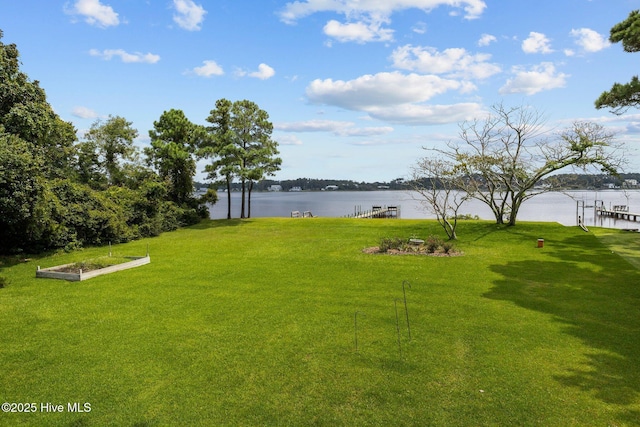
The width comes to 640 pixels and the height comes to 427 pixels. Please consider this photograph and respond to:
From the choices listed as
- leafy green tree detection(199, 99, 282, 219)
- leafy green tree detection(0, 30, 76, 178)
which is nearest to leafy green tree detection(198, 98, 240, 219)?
leafy green tree detection(199, 99, 282, 219)

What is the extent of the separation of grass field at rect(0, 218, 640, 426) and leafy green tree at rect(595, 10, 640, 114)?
6.24m

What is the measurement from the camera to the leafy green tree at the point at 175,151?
30500 mm

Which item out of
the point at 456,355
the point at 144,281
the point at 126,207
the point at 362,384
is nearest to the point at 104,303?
the point at 144,281

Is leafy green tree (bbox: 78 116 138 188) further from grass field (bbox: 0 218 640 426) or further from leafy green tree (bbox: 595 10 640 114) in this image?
leafy green tree (bbox: 595 10 640 114)

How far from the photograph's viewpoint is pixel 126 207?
2439 cm

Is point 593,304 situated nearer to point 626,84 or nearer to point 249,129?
point 626,84

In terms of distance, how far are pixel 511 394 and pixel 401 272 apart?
334 inches

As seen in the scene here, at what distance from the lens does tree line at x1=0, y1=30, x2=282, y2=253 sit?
15.7 metres

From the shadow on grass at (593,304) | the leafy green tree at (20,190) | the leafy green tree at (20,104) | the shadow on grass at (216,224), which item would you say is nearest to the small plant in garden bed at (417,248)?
the shadow on grass at (593,304)

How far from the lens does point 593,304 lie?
34.5 ft

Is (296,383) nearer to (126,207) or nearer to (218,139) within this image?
(126,207)

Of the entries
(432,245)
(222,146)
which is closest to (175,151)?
(222,146)

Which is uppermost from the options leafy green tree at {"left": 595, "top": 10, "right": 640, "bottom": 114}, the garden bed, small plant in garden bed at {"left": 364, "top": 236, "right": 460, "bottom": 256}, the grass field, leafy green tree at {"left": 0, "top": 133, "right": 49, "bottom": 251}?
leafy green tree at {"left": 595, "top": 10, "right": 640, "bottom": 114}

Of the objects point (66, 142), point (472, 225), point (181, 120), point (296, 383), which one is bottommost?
point (296, 383)
